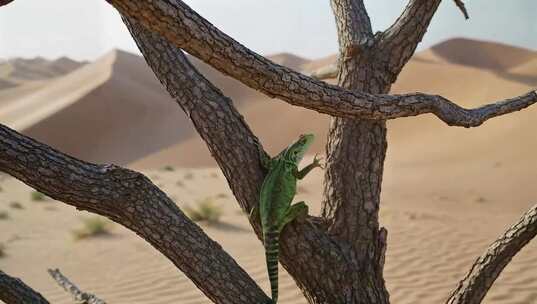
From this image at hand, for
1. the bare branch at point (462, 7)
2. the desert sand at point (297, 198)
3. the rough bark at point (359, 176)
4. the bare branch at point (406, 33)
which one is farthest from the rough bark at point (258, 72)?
the desert sand at point (297, 198)

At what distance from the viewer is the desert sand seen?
820cm

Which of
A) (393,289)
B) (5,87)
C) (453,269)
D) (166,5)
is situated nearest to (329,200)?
(166,5)

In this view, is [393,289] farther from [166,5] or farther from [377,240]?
[166,5]

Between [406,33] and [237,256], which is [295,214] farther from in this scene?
[237,256]

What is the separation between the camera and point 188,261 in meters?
2.51

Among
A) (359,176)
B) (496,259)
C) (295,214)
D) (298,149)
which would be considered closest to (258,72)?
(295,214)

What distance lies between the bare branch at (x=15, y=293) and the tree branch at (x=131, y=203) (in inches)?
26.2

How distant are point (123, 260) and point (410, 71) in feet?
101

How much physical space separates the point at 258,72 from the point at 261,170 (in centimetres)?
104

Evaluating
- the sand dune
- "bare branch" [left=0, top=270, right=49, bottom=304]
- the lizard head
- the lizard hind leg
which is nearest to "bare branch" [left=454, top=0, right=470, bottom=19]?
the lizard head

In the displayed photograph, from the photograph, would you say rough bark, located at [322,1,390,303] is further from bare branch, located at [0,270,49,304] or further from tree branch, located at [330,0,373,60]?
bare branch, located at [0,270,49,304]

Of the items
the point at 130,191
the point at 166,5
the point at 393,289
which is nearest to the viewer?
the point at 166,5

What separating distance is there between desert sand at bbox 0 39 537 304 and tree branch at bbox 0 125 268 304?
4.89 m

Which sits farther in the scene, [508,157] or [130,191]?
[508,157]
